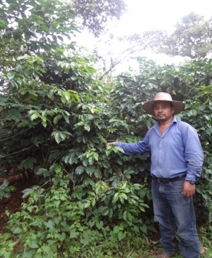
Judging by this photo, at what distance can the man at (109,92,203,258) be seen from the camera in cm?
198

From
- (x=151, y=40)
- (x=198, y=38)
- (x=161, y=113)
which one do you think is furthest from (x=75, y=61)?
(x=198, y=38)

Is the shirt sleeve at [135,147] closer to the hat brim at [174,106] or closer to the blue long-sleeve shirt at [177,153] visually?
the blue long-sleeve shirt at [177,153]

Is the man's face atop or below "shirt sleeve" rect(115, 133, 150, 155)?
atop

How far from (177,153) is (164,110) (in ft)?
1.72

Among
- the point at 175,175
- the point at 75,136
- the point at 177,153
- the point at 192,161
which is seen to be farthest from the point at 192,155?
the point at 75,136

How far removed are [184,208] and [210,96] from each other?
4.94ft

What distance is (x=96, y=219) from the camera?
8.24ft

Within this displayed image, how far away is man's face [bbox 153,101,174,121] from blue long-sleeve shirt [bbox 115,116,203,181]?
0.11 m

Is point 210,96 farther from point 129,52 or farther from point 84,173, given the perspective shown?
point 129,52

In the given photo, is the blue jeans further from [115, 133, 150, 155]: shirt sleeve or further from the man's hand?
[115, 133, 150, 155]: shirt sleeve

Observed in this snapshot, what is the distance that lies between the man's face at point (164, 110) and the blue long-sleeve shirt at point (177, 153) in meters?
0.11

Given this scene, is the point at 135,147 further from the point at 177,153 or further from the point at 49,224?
the point at 49,224

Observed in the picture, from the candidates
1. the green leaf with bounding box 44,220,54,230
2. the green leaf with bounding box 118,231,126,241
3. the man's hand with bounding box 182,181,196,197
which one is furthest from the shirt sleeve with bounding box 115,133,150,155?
the green leaf with bounding box 44,220,54,230

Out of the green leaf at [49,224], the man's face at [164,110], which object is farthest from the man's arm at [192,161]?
the green leaf at [49,224]
